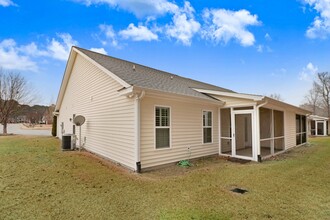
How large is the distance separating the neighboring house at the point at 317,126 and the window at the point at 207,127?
23.3 m

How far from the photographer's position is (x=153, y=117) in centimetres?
716

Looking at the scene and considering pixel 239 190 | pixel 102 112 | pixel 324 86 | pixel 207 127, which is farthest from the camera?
pixel 324 86

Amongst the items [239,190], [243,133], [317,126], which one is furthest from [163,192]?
[317,126]

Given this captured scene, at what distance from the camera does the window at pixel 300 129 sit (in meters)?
15.1

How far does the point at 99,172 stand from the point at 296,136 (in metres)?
14.4

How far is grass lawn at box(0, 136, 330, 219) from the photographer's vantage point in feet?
12.3

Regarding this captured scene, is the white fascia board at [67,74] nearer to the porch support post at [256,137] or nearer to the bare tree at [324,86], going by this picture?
the porch support post at [256,137]

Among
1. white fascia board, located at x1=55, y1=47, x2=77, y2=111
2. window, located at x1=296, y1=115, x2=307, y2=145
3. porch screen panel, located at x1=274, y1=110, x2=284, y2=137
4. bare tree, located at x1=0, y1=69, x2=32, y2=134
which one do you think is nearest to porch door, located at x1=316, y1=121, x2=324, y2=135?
window, located at x1=296, y1=115, x2=307, y2=145

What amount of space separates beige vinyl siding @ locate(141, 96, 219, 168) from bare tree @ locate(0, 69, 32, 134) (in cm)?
2713

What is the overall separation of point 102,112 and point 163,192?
221 inches

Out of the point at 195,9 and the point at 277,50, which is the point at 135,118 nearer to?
the point at 195,9

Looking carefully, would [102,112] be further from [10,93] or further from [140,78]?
[10,93]

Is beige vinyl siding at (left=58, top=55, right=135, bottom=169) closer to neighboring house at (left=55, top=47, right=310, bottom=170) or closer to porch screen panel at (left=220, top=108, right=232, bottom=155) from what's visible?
neighboring house at (left=55, top=47, right=310, bottom=170)

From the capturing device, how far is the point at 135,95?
6.61m
